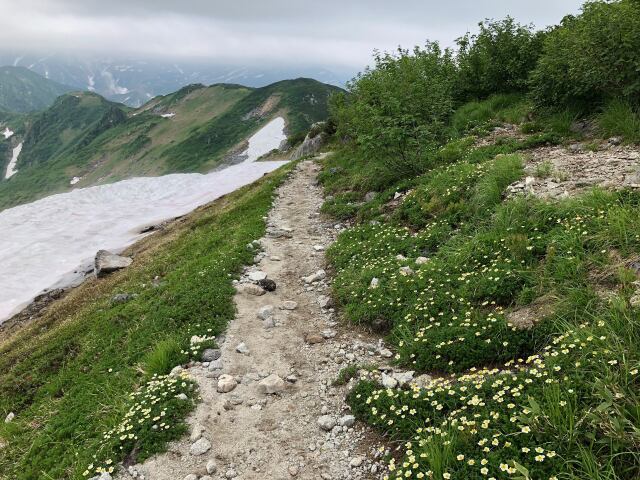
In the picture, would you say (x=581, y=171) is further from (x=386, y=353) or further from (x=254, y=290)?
(x=254, y=290)

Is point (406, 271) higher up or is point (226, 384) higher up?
point (406, 271)

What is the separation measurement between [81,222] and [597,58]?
50.6 metres

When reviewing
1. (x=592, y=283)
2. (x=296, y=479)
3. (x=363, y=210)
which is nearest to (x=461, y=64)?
(x=363, y=210)

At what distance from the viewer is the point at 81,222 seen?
158 feet

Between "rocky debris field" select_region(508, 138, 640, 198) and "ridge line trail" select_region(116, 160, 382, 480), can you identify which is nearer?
"ridge line trail" select_region(116, 160, 382, 480)

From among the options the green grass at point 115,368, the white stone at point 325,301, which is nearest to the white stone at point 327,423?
the green grass at point 115,368

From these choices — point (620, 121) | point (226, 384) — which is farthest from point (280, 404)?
point (620, 121)

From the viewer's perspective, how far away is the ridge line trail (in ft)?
22.6

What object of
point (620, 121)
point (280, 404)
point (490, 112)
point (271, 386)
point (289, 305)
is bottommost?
point (280, 404)

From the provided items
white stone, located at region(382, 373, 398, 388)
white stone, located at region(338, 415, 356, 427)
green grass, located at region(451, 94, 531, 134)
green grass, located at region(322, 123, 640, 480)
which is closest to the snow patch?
green grass, located at region(451, 94, 531, 134)

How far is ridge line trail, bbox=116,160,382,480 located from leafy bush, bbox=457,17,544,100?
788 inches

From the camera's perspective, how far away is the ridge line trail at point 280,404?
6902mm

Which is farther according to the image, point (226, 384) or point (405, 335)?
point (405, 335)

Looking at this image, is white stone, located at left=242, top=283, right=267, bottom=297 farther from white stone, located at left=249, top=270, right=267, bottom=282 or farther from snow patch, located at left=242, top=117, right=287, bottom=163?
snow patch, located at left=242, top=117, right=287, bottom=163
